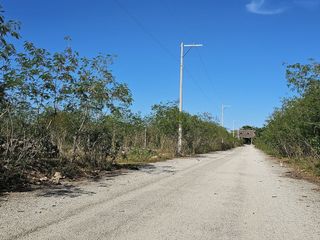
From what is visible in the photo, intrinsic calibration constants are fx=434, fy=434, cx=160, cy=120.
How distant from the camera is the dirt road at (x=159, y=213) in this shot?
6984 mm

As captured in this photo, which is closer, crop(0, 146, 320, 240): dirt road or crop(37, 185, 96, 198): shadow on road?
crop(0, 146, 320, 240): dirt road

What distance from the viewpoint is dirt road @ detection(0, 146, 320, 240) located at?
6.98 metres

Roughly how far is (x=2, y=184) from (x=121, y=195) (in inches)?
121

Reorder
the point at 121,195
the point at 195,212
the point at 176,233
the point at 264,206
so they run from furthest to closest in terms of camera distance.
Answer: the point at 121,195, the point at 264,206, the point at 195,212, the point at 176,233

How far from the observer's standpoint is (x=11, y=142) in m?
12.2

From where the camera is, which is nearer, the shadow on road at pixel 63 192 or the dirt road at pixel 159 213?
the dirt road at pixel 159 213

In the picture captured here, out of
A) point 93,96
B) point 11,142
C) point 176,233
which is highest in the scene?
point 93,96

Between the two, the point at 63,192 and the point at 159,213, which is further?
the point at 63,192

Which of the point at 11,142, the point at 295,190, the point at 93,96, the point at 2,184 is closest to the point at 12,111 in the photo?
the point at 11,142

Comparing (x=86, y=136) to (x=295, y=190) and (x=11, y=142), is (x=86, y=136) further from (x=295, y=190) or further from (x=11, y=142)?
(x=295, y=190)

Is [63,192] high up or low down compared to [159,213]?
up

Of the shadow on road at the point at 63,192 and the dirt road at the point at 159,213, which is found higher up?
the shadow on road at the point at 63,192

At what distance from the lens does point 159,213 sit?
28.5ft

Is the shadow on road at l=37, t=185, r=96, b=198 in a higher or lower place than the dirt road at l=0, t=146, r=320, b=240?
higher
